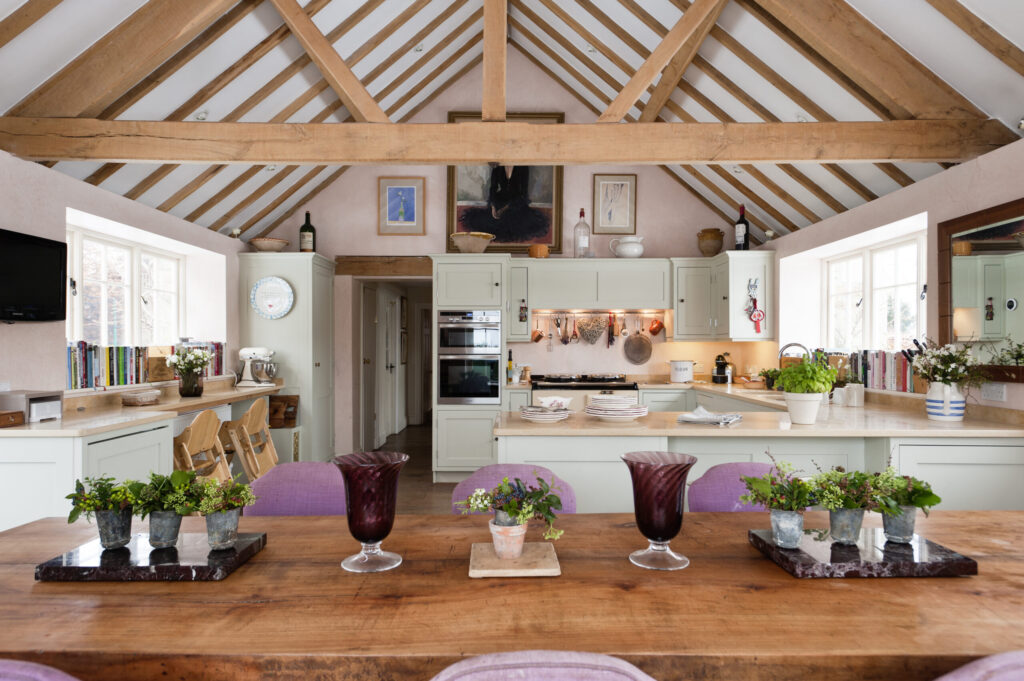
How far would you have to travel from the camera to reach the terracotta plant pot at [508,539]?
1303 millimetres

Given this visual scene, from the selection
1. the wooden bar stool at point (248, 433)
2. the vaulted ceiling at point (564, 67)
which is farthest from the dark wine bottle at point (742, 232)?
the wooden bar stool at point (248, 433)

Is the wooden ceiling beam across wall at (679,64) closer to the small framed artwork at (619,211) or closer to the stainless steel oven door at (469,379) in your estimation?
→ the small framed artwork at (619,211)

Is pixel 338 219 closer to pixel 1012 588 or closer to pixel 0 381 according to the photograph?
pixel 0 381

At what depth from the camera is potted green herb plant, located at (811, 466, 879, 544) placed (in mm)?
1312

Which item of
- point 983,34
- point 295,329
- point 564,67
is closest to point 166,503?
point 983,34

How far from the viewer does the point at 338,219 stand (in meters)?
6.39

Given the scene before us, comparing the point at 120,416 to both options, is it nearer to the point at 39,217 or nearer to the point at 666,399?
the point at 39,217

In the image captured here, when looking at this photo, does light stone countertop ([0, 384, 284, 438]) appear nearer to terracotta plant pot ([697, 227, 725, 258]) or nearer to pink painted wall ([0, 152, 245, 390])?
pink painted wall ([0, 152, 245, 390])

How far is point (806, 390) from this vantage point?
9.88ft

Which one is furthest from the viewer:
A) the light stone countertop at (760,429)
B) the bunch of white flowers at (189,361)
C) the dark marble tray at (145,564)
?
the bunch of white flowers at (189,361)

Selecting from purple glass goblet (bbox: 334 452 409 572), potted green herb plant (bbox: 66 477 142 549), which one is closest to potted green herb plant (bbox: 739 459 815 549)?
purple glass goblet (bbox: 334 452 409 572)

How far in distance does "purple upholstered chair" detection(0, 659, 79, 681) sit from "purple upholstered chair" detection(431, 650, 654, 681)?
0.52 metres

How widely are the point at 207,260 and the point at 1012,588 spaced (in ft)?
19.1

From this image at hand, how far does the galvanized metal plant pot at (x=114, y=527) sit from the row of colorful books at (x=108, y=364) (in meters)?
2.92
